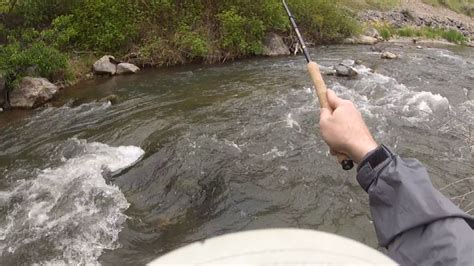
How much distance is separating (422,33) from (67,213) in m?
17.6

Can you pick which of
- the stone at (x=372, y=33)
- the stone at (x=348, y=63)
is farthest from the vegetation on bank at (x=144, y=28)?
the stone at (x=372, y=33)

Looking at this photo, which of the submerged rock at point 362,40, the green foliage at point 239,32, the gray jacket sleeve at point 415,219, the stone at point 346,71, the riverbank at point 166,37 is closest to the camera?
the gray jacket sleeve at point 415,219

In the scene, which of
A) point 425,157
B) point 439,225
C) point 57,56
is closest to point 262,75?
point 57,56

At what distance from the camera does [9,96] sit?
920 centimetres

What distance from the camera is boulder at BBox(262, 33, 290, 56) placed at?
13.8 metres

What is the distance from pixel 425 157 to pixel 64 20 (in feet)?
30.3

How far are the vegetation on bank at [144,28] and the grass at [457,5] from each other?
17928 millimetres

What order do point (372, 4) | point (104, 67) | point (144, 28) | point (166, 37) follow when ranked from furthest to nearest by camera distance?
point (372, 4)
point (144, 28)
point (166, 37)
point (104, 67)

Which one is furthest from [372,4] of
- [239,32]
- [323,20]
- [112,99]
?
[112,99]

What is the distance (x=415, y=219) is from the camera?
1.37 meters

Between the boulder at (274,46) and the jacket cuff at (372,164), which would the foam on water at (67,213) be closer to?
the jacket cuff at (372,164)

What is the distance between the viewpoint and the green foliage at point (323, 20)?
49.8 ft

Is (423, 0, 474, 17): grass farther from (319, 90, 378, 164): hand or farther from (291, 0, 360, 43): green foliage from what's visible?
(319, 90, 378, 164): hand

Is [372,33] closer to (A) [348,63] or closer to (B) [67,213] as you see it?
(A) [348,63]
